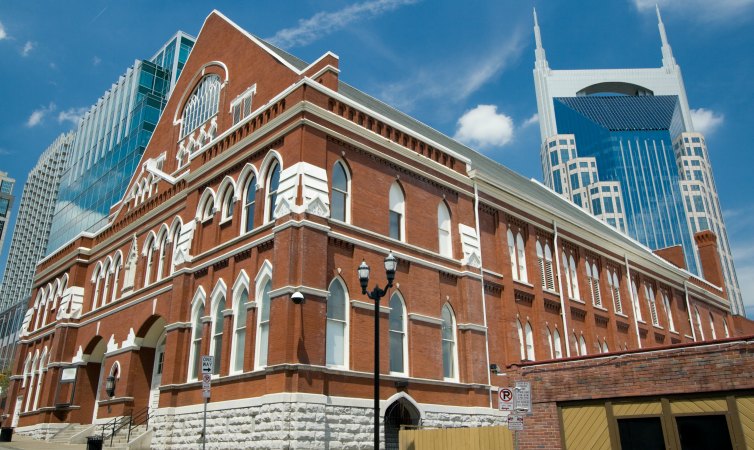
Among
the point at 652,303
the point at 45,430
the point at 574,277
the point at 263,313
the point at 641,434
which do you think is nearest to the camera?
the point at 641,434

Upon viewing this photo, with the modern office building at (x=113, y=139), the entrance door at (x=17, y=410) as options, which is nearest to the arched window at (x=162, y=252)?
the entrance door at (x=17, y=410)

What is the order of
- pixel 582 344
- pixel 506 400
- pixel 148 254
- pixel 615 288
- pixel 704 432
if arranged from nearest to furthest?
pixel 704 432, pixel 506 400, pixel 148 254, pixel 582 344, pixel 615 288

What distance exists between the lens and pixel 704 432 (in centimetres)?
1215

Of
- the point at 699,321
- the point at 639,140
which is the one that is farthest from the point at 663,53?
the point at 699,321

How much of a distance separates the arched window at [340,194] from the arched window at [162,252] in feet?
33.5

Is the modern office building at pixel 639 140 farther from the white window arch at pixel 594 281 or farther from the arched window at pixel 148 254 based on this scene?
the arched window at pixel 148 254

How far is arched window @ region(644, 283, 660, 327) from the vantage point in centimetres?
3842

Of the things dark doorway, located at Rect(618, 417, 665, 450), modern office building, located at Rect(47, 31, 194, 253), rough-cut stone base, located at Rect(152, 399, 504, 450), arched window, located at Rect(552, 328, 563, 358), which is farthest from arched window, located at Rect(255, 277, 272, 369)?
modern office building, located at Rect(47, 31, 194, 253)

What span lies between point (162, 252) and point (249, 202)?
794 cm

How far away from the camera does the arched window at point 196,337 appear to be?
21.8m

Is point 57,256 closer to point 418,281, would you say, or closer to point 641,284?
point 418,281

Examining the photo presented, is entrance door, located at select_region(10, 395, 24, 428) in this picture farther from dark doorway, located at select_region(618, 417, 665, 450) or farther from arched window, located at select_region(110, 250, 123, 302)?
dark doorway, located at select_region(618, 417, 665, 450)

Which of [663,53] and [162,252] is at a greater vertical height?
[663,53]

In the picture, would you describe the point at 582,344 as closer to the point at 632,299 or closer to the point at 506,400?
the point at 632,299
